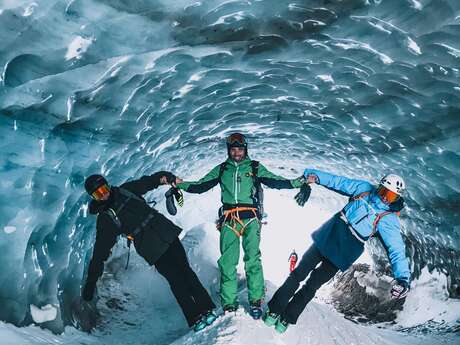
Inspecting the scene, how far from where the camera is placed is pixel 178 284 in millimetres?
4805

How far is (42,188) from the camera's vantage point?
4.82m

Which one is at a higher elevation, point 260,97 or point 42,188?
point 260,97

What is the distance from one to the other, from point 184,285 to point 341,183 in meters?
2.38

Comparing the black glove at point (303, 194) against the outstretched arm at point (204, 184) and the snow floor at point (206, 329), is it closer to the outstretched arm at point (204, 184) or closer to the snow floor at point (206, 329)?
the outstretched arm at point (204, 184)

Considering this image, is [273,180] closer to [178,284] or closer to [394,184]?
[394,184]

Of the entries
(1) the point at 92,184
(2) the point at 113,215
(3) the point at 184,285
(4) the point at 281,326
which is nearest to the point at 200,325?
(3) the point at 184,285

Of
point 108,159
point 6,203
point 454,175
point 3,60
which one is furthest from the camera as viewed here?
point 454,175

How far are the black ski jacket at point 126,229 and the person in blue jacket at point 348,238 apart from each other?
1.60m

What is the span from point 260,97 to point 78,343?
15.3 ft

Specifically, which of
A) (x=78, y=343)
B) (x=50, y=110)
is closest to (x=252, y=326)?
(x=78, y=343)

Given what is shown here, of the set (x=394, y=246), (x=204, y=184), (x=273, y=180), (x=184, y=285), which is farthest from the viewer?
(x=204, y=184)

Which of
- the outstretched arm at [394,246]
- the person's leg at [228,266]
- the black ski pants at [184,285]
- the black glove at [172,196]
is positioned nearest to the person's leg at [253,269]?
the person's leg at [228,266]

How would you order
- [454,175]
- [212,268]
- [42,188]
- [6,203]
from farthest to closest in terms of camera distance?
[212,268]
[454,175]
[42,188]
[6,203]

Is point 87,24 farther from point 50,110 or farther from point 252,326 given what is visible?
point 252,326
